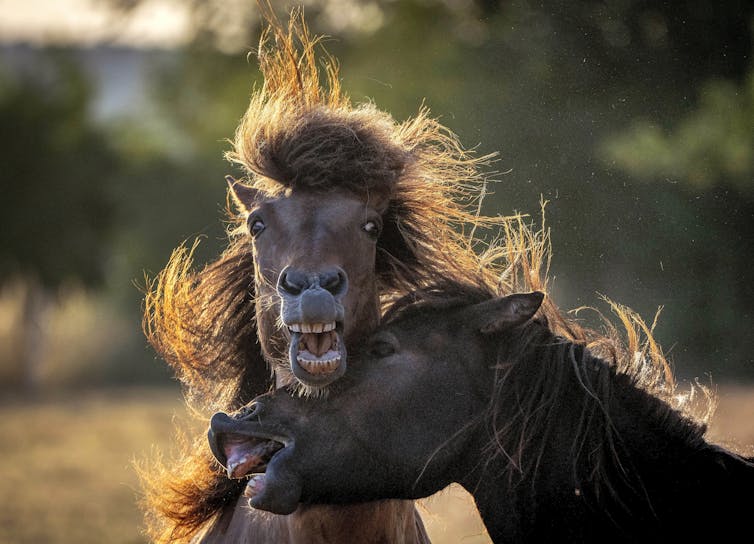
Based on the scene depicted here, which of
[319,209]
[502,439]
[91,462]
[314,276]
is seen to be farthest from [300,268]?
[91,462]

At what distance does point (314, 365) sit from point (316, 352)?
0.09 m

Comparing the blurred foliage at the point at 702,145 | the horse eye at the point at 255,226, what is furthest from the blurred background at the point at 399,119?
the horse eye at the point at 255,226

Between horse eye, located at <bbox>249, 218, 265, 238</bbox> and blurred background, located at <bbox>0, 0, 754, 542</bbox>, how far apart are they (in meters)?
1.95

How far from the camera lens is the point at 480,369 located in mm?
4637

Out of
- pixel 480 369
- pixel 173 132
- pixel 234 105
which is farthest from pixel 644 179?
pixel 173 132

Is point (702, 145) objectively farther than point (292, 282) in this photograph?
Yes

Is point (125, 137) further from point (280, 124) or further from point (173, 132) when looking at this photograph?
point (280, 124)

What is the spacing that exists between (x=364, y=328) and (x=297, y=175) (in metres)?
0.73

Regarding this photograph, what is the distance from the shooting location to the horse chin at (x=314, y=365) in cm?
445

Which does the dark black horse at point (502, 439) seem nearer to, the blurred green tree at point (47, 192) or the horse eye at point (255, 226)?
the horse eye at point (255, 226)

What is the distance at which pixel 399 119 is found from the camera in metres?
22.3

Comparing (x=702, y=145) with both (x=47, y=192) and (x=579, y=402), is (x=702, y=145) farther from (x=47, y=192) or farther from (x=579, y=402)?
(x=47, y=192)

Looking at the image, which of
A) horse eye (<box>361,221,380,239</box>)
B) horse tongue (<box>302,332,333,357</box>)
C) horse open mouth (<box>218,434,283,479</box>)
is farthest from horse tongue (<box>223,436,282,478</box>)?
horse eye (<box>361,221,380,239</box>)

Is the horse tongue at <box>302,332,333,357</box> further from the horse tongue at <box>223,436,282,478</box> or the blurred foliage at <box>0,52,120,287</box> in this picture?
the blurred foliage at <box>0,52,120,287</box>
